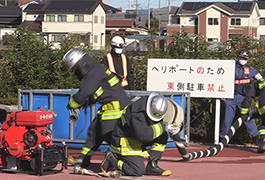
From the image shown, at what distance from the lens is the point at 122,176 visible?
25.1 ft

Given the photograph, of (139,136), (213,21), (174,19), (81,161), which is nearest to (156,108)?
(139,136)

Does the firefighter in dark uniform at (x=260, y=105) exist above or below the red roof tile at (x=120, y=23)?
below

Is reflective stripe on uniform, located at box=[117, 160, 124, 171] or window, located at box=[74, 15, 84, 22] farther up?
window, located at box=[74, 15, 84, 22]

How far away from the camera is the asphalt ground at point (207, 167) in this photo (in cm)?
780

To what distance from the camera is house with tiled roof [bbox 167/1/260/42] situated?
72.1 meters

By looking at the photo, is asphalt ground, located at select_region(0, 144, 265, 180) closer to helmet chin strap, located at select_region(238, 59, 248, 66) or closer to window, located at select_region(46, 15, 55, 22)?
helmet chin strap, located at select_region(238, 59, 248, 66)

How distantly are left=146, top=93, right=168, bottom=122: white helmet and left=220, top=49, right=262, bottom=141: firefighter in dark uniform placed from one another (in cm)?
450

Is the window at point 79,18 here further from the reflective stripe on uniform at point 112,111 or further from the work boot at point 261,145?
the reflective stripe on uniform at point 112,111

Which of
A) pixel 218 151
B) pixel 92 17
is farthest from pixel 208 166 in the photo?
pixel 92 17

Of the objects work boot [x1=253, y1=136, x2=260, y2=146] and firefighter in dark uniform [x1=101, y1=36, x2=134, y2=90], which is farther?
work boot [x1=253, y1=136, x2=260, y2=146]

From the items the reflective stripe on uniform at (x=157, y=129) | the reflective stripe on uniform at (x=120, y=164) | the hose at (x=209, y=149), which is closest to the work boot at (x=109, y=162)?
the reflective stripe on uniform at (x=120, y=164)

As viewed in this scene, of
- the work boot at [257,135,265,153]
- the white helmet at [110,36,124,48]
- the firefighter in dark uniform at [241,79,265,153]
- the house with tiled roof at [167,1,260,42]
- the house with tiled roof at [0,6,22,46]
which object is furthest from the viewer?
the house with tiled roof at [0,6,22,46]

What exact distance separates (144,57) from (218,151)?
15.8 ft

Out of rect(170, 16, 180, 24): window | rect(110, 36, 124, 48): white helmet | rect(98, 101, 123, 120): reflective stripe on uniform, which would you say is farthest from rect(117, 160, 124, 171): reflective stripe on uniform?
rect(170, 16, 180, 24): window
